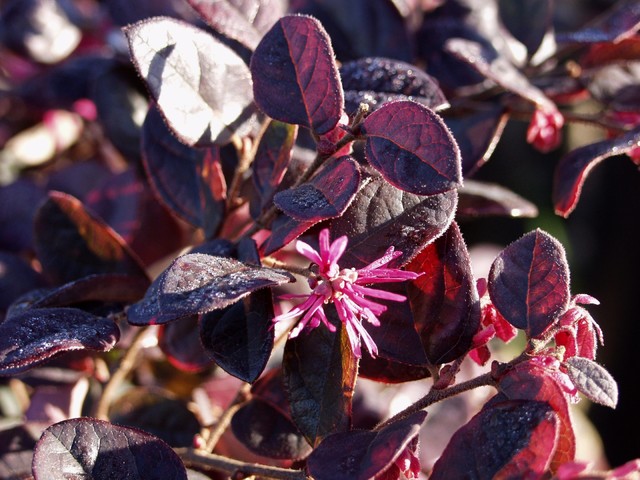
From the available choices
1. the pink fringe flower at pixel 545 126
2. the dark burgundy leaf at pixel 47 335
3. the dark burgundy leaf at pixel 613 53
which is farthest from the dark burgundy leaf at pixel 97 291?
the dark burgundy leaf at pixel 613 53

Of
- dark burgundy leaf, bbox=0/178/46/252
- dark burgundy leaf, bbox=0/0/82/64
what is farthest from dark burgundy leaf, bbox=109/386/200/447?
dark burgundy leaf, bbox=0/0/82/64

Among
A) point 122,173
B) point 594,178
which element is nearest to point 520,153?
point 594,178

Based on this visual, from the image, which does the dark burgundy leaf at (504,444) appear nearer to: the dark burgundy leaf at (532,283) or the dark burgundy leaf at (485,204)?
the dark burgundy leaf at (532,283)

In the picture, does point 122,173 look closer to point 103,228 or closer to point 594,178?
point 103,228

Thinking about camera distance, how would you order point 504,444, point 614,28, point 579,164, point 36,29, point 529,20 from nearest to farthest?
point 504,444 < point 579,164 < point 614,28 < point 529,20 < point 36,29

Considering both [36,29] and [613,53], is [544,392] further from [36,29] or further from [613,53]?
[36,29]

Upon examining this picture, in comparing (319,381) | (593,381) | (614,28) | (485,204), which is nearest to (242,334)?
(319,381)

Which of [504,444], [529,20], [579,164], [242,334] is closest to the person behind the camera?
[504,444]

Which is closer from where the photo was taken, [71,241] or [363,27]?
[71,241]
